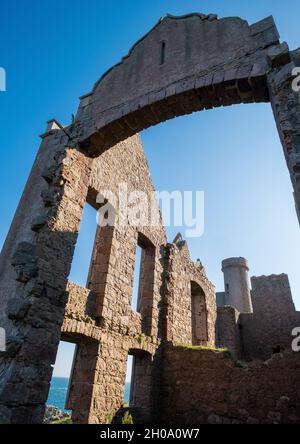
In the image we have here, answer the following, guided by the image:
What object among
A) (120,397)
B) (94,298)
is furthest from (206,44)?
(120,397)

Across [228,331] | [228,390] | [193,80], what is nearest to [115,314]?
[228,390]

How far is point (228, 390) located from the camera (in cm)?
652

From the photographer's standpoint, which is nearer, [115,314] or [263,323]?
[115,314]

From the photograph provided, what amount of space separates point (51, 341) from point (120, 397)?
3170mm

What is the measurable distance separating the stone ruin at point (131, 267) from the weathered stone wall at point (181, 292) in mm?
80

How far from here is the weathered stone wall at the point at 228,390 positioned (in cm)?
600

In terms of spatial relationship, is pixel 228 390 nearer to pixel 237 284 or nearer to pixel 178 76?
pixel 178 76

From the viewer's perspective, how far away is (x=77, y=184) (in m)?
5.43

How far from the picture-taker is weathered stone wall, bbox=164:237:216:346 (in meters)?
8.72

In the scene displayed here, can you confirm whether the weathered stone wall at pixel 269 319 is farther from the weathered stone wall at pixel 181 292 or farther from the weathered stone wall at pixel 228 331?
the weathered stone wall at pixel 181 292

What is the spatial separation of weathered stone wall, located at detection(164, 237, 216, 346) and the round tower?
31.9 feet

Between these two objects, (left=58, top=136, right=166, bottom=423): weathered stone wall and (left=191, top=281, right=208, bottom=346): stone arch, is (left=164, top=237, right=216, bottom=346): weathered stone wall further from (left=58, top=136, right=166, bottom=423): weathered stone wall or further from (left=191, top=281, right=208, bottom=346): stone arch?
(left=58, top=136, right=166, bottom=423): weathered stone wall

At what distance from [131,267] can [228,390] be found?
11.9ft

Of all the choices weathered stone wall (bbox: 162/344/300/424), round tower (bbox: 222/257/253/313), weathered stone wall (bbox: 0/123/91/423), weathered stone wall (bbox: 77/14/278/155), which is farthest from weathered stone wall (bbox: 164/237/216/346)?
round tower (bbox: 222/257/253/313)
